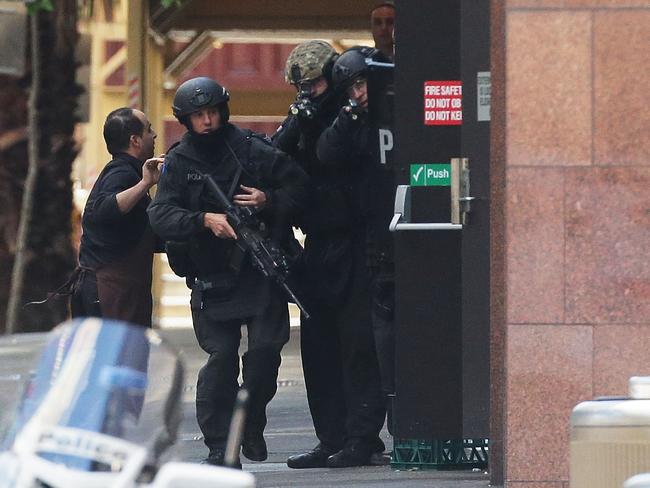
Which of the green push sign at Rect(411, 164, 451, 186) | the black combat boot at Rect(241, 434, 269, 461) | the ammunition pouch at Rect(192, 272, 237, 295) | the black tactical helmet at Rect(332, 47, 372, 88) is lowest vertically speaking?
the black combat boot at Rect(241, 434, 269, 461)

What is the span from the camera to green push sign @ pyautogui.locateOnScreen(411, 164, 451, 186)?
8.72 meters

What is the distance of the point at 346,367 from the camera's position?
923 centimetres

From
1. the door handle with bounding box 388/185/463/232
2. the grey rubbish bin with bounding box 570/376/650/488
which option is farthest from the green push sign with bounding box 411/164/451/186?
the grey rubbish bin with bounding box 570/376/650/488

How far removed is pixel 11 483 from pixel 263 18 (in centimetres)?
1566

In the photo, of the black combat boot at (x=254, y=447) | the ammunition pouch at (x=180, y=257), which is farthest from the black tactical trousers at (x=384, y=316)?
the ammunition pouch at (x=180, y=257)

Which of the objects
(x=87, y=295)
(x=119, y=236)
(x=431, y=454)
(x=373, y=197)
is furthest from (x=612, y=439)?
(x=87, y=295)

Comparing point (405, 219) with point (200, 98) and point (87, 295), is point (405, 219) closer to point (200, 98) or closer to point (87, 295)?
point (200, 98)

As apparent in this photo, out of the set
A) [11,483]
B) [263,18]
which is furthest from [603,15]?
[263,18]

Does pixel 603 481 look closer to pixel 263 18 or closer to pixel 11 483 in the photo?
pixel 11 483

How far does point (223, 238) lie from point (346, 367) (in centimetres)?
92

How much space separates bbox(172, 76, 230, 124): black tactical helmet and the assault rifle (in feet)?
0.98

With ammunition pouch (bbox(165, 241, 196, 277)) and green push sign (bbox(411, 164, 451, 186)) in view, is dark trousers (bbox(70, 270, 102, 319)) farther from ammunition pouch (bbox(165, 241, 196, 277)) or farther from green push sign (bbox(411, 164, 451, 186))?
green push sign (bbox(411, 164, 451, 186))

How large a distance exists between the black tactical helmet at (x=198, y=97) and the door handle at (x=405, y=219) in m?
0.88

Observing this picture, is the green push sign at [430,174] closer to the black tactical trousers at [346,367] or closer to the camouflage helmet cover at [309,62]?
the black tactical trousers at [346,367]
